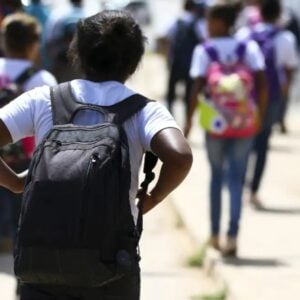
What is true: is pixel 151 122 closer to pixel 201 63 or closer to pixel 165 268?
pixel 201 63

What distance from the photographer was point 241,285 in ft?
24.5

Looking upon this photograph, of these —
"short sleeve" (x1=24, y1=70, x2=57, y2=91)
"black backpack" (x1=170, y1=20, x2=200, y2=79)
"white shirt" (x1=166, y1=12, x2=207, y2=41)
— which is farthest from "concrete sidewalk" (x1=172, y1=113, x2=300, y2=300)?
"short sleeve" (x1=24, y1=70, x2=57, y2=91)

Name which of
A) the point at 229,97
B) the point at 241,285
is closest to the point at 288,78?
the point at 229,97

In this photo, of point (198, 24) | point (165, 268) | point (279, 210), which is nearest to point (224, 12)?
point (165, 268)

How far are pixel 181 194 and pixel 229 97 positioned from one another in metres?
3.17

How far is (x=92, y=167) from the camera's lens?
4070 millimetres

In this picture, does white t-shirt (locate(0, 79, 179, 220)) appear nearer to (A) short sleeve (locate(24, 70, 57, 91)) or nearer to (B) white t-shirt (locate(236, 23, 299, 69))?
(A) short sleeve (locate(24, 70, 57, 91))

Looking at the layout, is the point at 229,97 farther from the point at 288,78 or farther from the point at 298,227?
the point at 288,78

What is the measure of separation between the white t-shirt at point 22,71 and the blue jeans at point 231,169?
1393mm

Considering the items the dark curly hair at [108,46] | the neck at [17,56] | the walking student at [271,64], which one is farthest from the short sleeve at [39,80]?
the walking student at [271,64]

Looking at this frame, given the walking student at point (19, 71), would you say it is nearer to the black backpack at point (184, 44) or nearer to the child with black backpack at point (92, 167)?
the child with black backpack at point (92, 167)

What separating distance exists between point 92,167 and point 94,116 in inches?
11.4

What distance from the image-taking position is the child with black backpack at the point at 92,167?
4074 mm

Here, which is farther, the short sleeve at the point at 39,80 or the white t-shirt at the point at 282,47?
the white t-shirt at the point at 282,47
